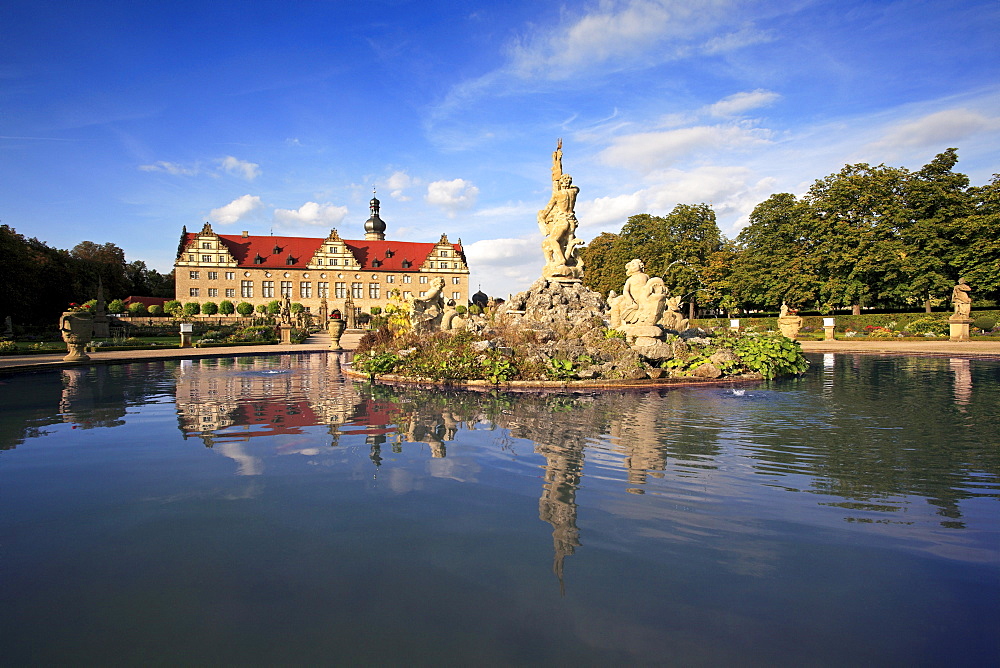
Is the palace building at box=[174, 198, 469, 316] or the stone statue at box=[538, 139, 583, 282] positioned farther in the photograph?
the palace building at box=[174, 198, 469, 316]

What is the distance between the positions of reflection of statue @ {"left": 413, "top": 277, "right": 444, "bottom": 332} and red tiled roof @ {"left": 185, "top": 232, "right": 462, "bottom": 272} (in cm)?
6191

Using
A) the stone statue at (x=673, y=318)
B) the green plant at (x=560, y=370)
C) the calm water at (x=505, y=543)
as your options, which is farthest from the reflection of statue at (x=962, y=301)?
the green plant at (x=560, y=370)

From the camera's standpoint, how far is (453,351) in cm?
1445

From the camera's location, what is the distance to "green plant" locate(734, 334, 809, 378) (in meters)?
14.3

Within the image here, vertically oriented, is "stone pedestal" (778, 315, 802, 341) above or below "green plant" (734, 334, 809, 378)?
above

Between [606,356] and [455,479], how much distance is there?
29.6 ft

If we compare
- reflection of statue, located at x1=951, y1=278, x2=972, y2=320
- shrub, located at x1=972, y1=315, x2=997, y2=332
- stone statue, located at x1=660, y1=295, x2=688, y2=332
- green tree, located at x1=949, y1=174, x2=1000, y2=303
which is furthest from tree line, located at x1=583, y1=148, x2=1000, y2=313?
stone statue, located at x1=660, y1=295, x2=688, y2=332

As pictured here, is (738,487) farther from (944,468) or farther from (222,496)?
(222,496)

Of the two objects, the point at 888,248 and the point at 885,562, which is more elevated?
the point at 888,248

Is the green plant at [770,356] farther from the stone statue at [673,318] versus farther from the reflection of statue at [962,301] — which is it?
the reflection of statue at [962,301]

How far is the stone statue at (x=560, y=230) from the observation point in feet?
65.1

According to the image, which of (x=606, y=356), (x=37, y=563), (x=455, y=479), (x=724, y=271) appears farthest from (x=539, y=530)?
(x=724, y=271)

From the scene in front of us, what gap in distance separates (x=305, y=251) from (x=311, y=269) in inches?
158

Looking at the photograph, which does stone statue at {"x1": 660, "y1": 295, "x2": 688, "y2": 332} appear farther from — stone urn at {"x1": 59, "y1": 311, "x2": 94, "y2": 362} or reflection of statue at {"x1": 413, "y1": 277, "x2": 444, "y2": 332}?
stone urn at {"x1": 59, "y1": 311, "x2": 94, "y2": 362}
